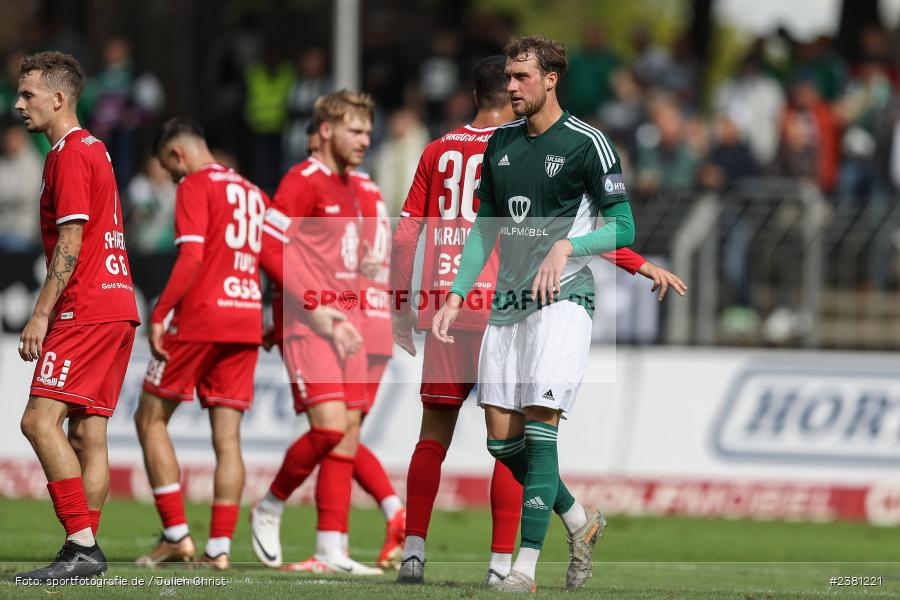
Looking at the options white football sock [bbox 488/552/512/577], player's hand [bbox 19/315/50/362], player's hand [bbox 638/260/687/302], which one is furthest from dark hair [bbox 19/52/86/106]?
white football sock [bbox 488/552/512/577]

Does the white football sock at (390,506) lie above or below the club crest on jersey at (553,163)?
below

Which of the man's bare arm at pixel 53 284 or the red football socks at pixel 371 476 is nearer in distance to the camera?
the man's bare arm at pixel 53 284

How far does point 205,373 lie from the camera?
9430 mm

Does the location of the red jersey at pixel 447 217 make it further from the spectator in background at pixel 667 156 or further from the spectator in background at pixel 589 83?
the spectator in background at pixel 589 83

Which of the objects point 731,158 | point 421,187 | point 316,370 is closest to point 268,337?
point 316,370

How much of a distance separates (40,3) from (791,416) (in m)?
15.8

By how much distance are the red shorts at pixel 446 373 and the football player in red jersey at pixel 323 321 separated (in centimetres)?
95

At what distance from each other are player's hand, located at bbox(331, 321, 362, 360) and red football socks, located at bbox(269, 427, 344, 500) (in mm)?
490

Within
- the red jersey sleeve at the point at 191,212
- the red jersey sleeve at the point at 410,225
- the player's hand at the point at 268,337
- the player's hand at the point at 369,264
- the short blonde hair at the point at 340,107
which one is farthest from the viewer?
the player's hand at the point at 268,337

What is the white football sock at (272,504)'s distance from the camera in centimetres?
940

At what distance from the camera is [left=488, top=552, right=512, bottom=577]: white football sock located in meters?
7.89

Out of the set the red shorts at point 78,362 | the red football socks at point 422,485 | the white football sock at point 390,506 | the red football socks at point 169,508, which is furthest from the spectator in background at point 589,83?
the red shorts at point 78,362

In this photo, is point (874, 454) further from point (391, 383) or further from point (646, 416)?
point (391, 383)

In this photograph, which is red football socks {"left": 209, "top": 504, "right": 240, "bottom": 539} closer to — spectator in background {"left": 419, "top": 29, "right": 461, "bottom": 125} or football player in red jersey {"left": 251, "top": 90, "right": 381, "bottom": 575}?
football player in red jersey {"left": 251, "top": 90, "right": 381, "bottom": 575}
